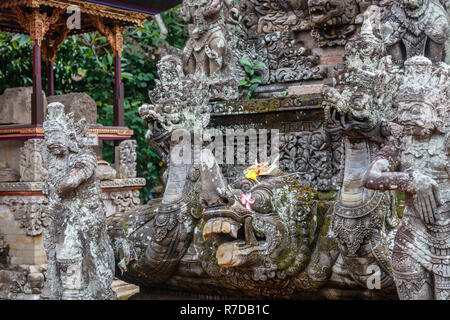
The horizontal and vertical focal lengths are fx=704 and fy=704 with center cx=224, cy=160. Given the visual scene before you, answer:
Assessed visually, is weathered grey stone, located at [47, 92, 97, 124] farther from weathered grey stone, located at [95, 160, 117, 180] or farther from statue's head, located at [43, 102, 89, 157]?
statue's head, located at [43, 102, 89, 157]

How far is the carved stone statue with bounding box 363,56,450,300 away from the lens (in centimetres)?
480

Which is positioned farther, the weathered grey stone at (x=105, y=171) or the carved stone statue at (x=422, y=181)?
the weathered grey stone at (x=105, y=171)

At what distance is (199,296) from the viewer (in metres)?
7.25

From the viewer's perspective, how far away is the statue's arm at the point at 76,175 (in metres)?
→ 6.49

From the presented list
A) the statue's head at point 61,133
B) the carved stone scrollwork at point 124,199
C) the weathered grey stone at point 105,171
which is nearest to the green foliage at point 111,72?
the carved stone scrollwork at point 124,199

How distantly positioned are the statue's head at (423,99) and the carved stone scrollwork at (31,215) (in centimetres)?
858

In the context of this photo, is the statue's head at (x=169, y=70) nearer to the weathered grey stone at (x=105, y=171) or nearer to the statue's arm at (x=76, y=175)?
the statue's arm at (x=76, y=175)

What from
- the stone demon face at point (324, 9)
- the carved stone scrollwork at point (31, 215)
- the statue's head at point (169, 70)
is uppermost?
the stone demon face at point (324, 9)

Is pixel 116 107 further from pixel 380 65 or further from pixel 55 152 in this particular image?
pixel 380 65

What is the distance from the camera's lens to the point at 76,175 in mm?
6527

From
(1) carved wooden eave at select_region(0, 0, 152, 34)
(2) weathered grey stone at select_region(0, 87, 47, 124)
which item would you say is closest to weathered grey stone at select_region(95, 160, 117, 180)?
(2) weathered grey stone at select_region(0, 87, 47, 124)

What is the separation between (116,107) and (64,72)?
333 cm

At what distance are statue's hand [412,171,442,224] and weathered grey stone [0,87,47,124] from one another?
10.7 metres
